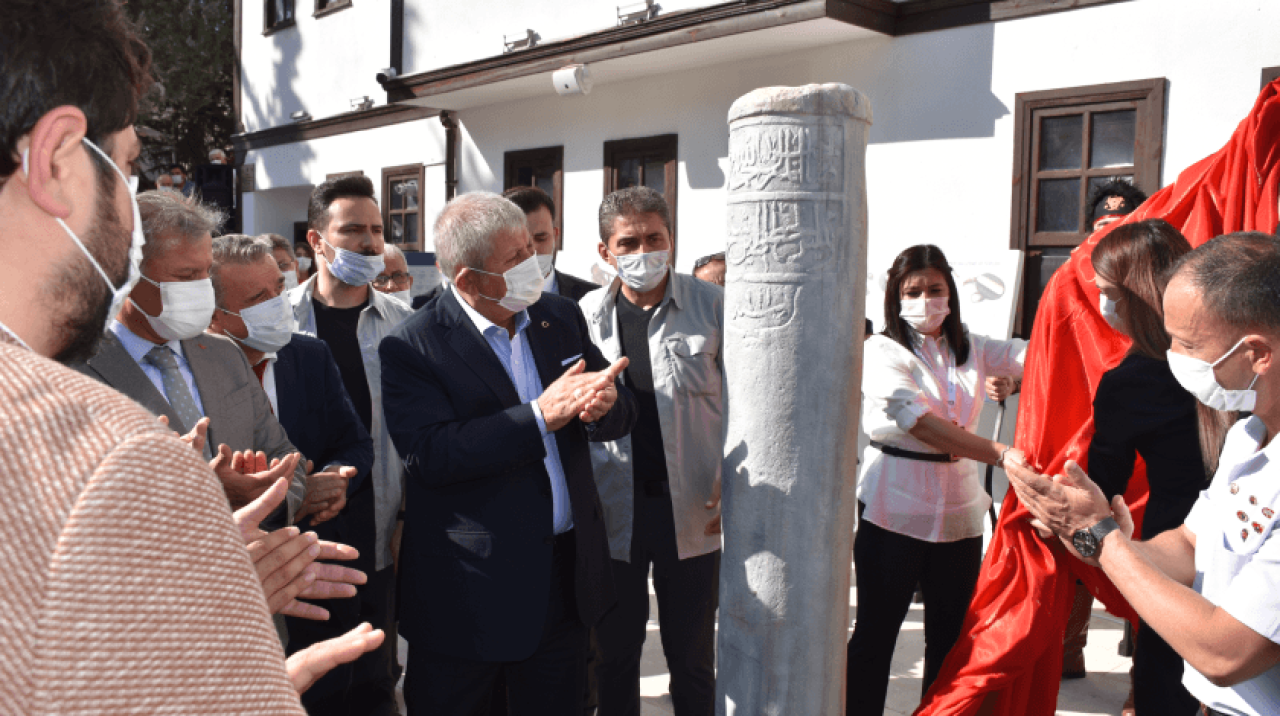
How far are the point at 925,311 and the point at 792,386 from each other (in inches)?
45.6

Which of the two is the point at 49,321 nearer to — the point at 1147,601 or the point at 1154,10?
the point at 1147,601

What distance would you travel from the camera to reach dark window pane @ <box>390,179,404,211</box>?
11430mm

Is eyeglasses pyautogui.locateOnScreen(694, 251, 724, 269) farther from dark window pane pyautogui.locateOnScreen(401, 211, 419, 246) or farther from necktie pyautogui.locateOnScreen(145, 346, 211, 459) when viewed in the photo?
dark window pane pyautogui.locateOnScreen(401, 211, 419, 246)

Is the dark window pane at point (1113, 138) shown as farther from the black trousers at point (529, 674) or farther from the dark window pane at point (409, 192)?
the dark window pane at point (409, 192)

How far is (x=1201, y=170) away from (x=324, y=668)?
133 inches

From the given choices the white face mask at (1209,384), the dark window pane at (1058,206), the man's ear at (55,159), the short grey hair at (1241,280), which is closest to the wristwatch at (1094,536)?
the white face mask at (1209,384)

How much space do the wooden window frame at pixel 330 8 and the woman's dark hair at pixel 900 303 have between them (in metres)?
10.1

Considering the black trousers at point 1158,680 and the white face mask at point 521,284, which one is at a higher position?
the white face mask at point 521,284

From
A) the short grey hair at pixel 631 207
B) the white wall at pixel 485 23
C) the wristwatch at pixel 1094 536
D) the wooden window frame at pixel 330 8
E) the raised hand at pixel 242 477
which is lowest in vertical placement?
the wristwatch at pixel 1094 536

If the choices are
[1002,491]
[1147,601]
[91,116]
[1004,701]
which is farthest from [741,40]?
[91,116]

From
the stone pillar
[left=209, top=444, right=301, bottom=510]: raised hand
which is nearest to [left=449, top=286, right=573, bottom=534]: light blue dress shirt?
the stone pillar

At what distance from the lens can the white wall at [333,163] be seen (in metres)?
10.9

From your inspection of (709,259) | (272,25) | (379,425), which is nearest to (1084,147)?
(709,259)

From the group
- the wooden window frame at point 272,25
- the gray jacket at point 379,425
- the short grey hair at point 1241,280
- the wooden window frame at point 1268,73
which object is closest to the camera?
the short grey hair at point 1241,280
